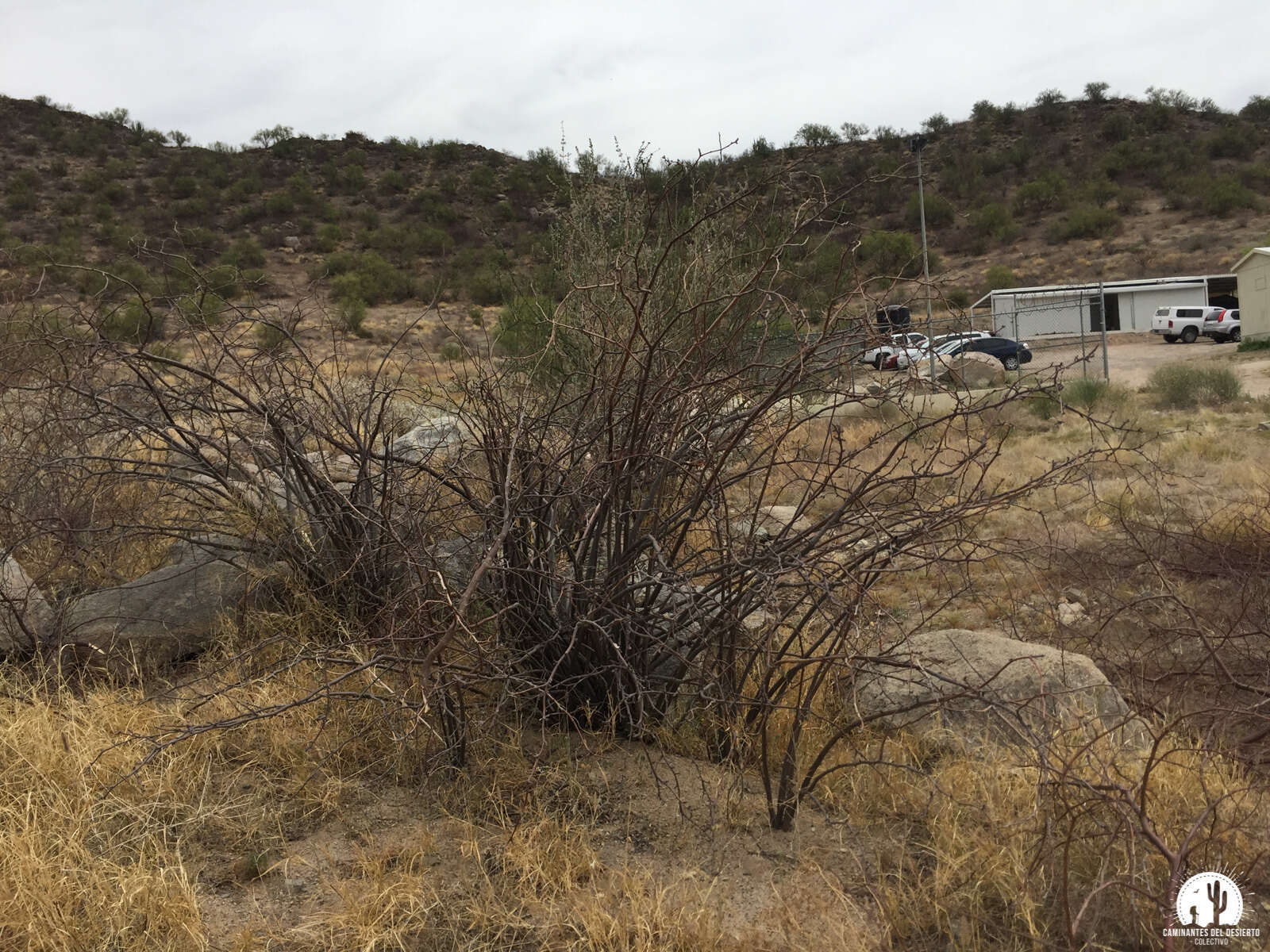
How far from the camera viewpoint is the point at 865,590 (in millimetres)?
2727

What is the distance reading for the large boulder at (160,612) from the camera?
178 inches

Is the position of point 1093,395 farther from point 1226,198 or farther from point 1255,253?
point 1226,198

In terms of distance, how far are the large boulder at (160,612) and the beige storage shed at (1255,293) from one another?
105 feet

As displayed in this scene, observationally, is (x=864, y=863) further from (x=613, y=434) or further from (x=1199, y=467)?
(x=1199, y=467)

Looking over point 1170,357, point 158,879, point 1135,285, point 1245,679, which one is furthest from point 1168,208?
point 158,879

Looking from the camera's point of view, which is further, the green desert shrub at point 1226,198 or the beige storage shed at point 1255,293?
the green desert shrub at point 1226,198

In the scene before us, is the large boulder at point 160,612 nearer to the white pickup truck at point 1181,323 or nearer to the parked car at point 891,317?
the parked car at point 891,317

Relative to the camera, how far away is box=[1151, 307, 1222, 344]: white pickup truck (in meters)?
34.2

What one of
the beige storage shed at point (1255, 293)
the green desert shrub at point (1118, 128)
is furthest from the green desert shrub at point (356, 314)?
the green desert shrub at point (1118, 128)

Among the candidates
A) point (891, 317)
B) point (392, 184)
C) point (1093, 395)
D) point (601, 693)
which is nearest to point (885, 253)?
point (891, 317)

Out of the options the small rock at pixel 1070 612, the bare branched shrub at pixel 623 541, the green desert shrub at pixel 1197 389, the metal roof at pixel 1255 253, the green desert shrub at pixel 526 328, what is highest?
the metal roof at pixel 1255 253

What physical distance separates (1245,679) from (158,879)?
14.4 feet

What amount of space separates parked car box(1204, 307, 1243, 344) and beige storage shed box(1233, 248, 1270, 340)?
2550 mm

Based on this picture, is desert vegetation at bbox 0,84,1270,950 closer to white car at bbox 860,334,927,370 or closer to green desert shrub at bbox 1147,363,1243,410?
white car at bbox 860,334,927,370
